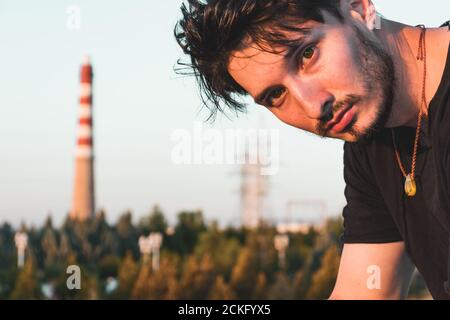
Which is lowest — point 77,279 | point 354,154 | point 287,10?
point 77,279

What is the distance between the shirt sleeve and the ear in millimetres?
408

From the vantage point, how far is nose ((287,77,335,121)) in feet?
7.04

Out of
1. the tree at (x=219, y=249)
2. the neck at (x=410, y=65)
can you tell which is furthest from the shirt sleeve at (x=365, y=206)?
the tree at (x=219, y=249)

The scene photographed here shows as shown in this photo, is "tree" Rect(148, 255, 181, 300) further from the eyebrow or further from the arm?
the eyebrow

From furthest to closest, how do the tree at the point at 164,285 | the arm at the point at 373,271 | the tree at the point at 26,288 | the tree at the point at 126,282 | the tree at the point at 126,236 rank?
the tree at the point at 126,236, the tree at the point at 126,282, the tree at the point at 26,288, the tree at the point at 164,285, the arm at the point at 373,271

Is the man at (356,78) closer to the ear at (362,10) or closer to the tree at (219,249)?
the ear at (362,10)

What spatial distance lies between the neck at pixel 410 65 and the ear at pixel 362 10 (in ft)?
0.12

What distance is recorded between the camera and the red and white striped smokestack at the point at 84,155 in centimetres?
3584

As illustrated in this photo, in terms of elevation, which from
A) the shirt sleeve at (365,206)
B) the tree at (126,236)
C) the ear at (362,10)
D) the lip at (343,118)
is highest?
the ear at (362,10)

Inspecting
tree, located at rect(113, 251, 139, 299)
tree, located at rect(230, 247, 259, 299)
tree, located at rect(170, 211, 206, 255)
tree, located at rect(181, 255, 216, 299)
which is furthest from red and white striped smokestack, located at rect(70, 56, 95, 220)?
tree, located at rect(181, 255, 216, 299)

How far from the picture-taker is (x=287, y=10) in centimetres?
221
